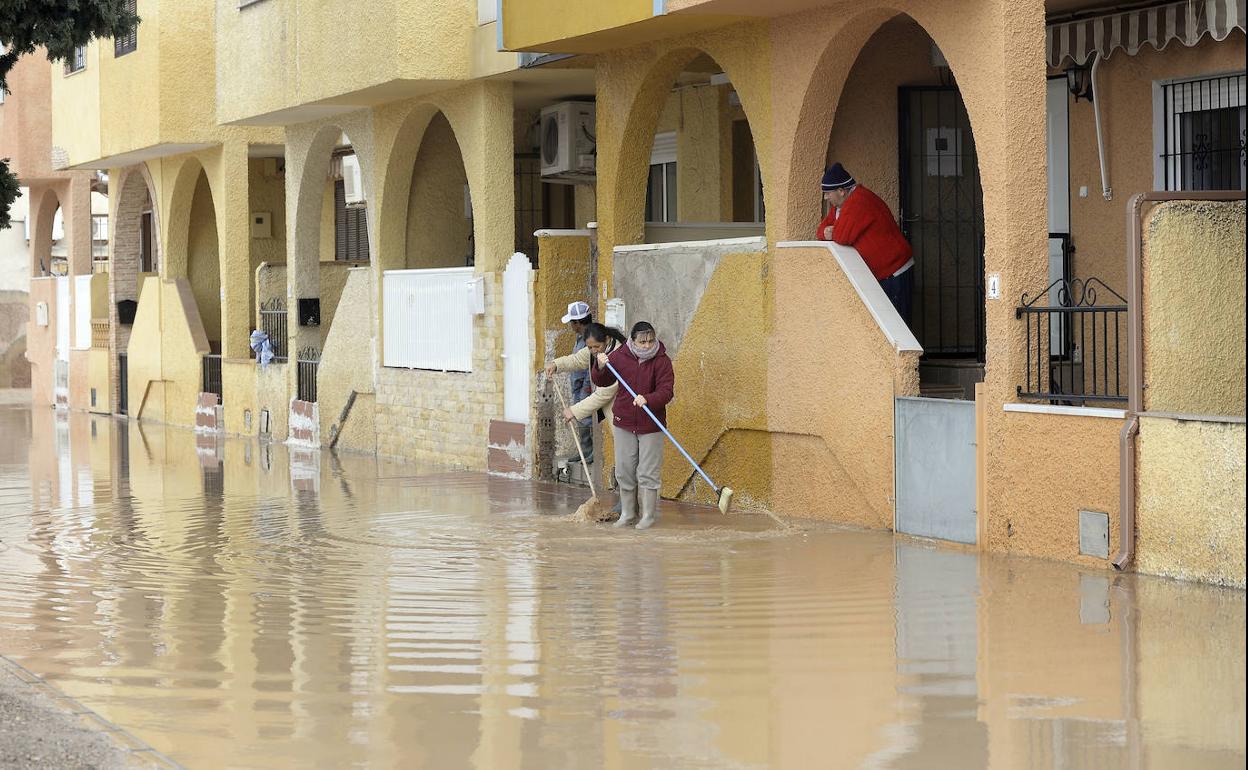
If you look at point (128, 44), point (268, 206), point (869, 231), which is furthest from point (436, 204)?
point (268, 206)

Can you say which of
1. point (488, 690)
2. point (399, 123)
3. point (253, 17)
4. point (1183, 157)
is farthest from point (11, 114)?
point (488, 690)

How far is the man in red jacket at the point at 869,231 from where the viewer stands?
564 inches

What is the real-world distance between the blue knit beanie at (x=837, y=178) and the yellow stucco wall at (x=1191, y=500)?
3970 mm

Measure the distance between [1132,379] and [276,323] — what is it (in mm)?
16057

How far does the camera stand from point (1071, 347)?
12547mm

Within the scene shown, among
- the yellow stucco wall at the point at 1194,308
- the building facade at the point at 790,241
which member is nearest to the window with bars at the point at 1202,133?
the building facade at the point at 790,241

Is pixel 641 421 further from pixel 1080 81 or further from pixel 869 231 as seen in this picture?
pixel 1080 81

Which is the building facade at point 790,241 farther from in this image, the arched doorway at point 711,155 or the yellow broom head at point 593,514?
the yellow broom head at point 593,514

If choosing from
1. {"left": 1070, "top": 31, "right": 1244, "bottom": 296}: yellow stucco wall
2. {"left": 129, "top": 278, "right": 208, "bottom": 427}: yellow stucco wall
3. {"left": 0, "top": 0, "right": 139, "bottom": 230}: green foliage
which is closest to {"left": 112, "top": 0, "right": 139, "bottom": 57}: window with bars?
{"left": 129, "top": 278, "right": 208, "bottom": 427}: yellow stucco wall

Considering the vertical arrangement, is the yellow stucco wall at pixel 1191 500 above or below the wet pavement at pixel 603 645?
above

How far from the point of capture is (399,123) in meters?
20.9

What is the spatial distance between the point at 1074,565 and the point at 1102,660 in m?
3.13

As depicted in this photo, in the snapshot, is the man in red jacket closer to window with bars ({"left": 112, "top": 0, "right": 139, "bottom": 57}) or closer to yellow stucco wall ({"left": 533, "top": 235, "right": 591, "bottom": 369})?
yellow stucco wall ({"left": 533, "top": 235, "right": 591, "bottom": 369})

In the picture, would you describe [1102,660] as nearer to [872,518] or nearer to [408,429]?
[872,518]
